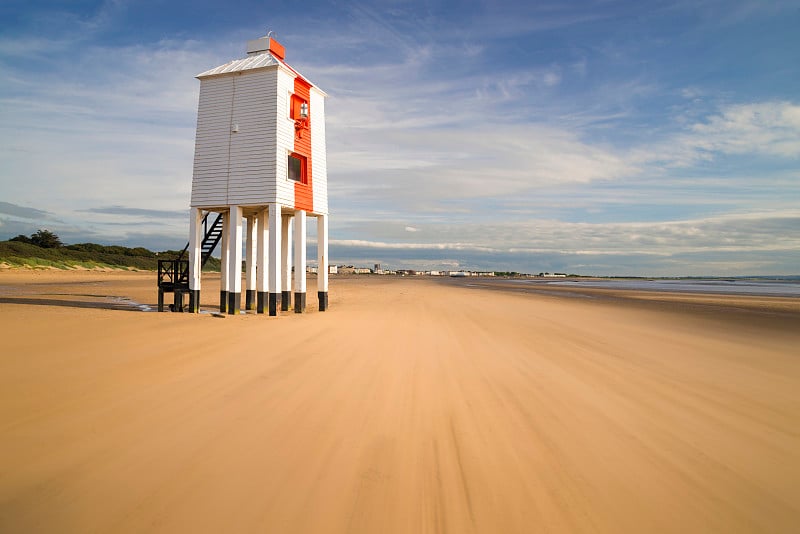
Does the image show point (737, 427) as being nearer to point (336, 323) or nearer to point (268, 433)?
point (268, 433)

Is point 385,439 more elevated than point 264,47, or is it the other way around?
point 264,47

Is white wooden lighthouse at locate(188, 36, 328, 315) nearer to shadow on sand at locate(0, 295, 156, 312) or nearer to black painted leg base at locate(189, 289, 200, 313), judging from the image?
black painted leg base at locate(189, 289, 200, 313)

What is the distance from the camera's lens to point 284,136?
17.0 meters

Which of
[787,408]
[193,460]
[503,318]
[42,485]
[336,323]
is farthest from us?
[503,318]

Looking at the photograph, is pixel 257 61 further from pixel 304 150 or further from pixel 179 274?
pixel 179 274

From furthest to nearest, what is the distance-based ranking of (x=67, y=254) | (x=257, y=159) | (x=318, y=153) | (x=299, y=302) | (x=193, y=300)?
(x=67, y=254), (x=318, y=153), (x=299, y=302), (x=193, y=300), (x=257, y=159)

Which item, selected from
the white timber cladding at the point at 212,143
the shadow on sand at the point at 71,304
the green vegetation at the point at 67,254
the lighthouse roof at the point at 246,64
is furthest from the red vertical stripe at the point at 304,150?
the green vegetation at the point at 67,254

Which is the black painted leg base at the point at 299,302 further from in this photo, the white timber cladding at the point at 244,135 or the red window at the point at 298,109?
the red window at the point at 298,109

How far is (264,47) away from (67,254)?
63.1 m

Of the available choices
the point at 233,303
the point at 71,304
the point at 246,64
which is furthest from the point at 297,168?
the point at 71,304

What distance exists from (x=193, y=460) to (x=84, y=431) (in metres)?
1.53

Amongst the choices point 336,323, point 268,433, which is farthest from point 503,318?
point 268,433

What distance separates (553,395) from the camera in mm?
6465

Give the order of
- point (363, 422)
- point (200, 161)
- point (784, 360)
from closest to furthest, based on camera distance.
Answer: point (363, 422), point (784, 360), point (200, 161)
